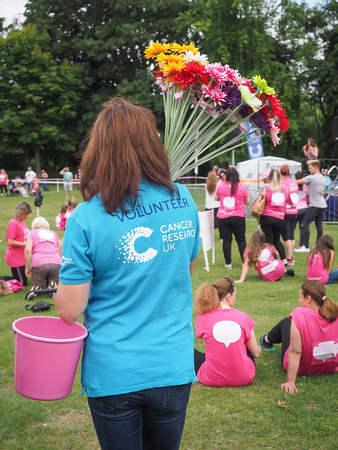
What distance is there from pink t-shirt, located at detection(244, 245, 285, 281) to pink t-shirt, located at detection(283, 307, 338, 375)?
3.83m

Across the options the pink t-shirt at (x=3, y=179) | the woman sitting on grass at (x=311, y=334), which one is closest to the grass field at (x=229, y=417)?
the woman sitting on grass at (x=311, y=334)

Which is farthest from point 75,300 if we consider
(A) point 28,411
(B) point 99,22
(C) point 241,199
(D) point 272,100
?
(B) point 99,22

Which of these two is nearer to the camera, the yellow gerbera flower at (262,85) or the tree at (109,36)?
the yellow gerbera flower at (262,85)

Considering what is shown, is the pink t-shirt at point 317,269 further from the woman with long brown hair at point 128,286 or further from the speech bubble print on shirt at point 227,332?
the woman with long brown hair at point 128,286

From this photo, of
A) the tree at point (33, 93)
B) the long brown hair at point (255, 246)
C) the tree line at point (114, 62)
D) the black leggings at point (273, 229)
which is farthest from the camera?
the tree at point (33, 93)

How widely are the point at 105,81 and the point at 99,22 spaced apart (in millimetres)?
4951

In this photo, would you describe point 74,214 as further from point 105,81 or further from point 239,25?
point 105,81

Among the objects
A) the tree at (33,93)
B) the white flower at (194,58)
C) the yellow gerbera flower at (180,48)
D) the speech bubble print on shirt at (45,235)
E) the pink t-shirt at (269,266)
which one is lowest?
the pink t-shirt at (269,266)

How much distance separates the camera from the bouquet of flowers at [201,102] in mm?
2520

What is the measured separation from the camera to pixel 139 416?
173 centimetres

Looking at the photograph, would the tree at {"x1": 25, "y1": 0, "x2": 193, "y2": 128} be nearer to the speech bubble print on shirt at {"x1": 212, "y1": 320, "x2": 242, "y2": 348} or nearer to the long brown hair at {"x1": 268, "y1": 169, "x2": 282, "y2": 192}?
the long brown hair at {"x1": 268, "y1": 169, "x2": 282, "y2": 192}

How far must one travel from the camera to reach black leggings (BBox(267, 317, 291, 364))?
180 inches

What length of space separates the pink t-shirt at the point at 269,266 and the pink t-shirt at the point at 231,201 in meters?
0.97

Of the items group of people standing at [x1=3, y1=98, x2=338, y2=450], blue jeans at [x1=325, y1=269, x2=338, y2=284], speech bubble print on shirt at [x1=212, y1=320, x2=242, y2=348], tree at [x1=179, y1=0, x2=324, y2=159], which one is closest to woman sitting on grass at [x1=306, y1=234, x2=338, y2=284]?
blue jeans at [x1=325, y1=269, x2=338, y2=284]
